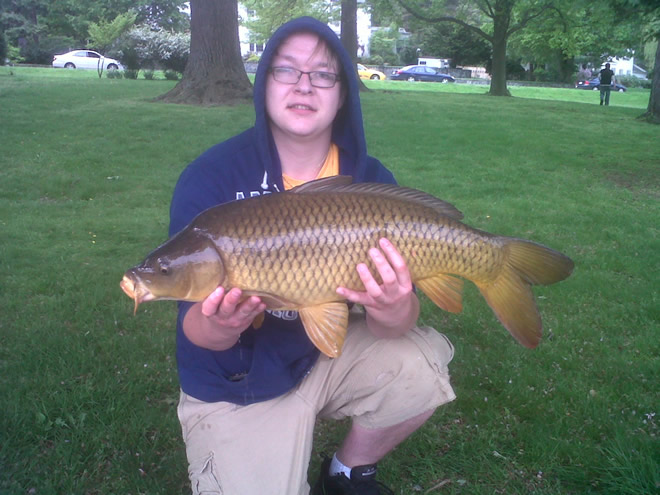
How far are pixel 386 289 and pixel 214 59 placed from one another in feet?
36.8

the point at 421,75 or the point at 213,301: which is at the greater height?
the point at 421,75

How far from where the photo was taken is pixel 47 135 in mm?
8789

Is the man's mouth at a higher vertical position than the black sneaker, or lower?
higher

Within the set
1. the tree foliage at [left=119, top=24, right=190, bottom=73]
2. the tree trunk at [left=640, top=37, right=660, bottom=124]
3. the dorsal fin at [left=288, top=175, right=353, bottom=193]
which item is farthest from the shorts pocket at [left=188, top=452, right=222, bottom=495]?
the tree foliage at [left=119, top=24, right=190, bottom=73]

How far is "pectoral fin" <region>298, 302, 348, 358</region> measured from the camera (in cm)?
194

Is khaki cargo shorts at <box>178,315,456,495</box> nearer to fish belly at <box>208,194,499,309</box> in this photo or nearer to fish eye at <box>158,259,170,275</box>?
fish belly at <box>208,194,499,309</box>

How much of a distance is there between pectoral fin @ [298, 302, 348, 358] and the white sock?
664 millimetres

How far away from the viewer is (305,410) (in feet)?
7.18

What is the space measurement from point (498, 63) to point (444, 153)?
15.4 meters

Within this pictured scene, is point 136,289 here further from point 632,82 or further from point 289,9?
point 632,82

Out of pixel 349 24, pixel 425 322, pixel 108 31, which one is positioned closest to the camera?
pixel 425 322

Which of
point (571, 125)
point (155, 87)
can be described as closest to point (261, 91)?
point (571, 125)

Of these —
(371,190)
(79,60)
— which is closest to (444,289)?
(371,190)

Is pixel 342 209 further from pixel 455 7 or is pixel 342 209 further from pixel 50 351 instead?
pixel 455 7
